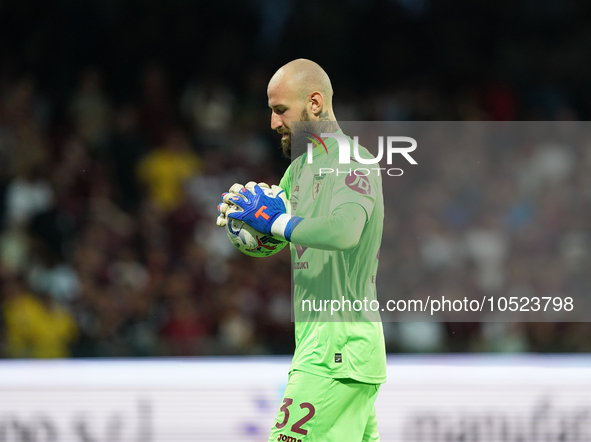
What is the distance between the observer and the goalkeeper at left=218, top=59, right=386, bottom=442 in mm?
2783

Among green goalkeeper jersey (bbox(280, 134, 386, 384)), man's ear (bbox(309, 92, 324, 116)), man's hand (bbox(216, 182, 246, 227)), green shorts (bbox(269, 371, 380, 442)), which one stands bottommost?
green shorts (bbox(269, 371, 380, 442))

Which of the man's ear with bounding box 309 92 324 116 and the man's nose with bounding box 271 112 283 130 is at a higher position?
the man's ear with bounding box 309 92 324 116

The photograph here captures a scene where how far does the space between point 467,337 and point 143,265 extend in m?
3.05

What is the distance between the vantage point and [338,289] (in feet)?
9.56

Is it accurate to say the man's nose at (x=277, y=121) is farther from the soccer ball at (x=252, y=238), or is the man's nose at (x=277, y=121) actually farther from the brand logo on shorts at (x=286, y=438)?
the brand logo on shorts at (x=286, y=438)

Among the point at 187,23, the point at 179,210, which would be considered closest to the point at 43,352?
the point at 179,210

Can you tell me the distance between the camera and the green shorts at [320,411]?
2811 mm

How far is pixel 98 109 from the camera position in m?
8.71

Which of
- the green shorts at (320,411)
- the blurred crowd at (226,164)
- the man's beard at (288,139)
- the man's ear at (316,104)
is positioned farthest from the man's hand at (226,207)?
the blurred crowd at (226,164)

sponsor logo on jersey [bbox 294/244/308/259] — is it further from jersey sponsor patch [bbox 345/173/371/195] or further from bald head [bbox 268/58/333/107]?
bald head [bbox 268/58/333/107]

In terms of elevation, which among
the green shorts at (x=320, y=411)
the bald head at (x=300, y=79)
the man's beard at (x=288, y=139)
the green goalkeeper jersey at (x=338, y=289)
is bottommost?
the green shorts at (x=320, y=411)

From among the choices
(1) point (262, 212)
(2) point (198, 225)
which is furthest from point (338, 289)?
(2) point (198, 225)

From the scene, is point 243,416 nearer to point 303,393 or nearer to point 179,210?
point 303,393

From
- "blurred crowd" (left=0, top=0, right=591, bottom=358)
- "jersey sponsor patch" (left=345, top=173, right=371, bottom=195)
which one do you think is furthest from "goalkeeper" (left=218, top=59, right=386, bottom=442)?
"blurred crowd" (left=0, top=0, right=591, bottom=358)
